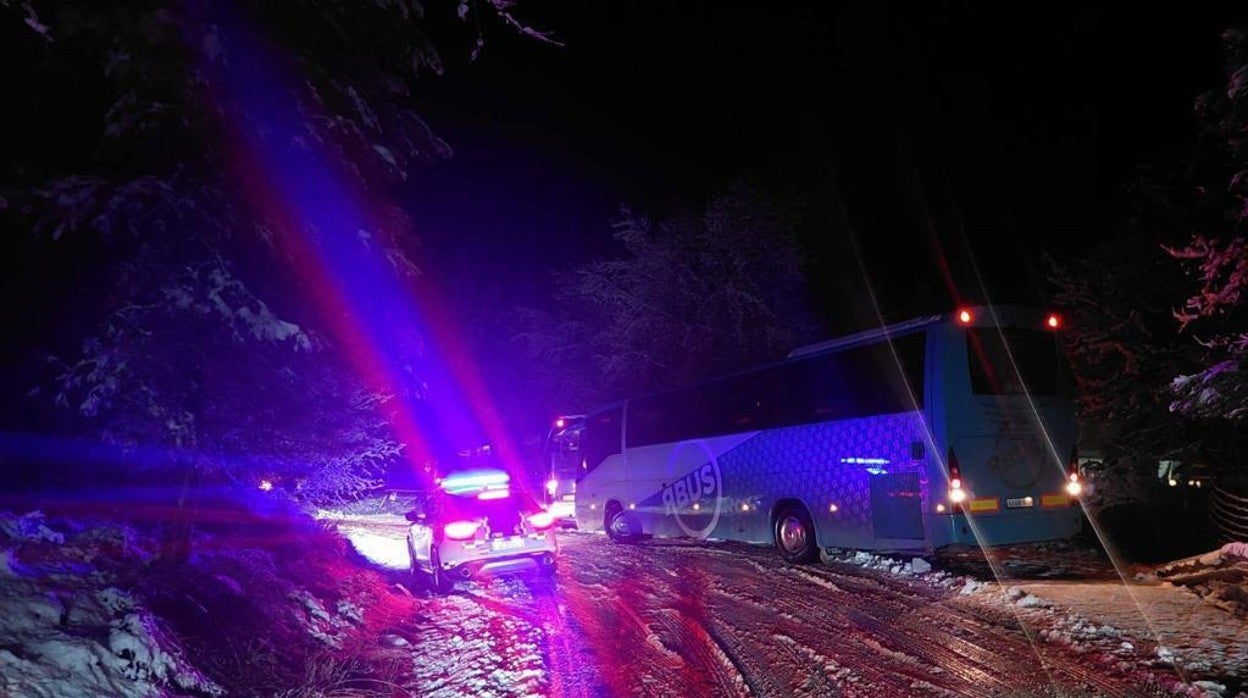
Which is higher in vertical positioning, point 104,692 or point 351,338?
point 351,338

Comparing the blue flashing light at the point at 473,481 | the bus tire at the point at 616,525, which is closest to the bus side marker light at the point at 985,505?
the blue flashing light at the point at 473,481

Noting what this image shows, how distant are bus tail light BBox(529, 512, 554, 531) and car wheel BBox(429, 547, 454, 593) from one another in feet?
4.44

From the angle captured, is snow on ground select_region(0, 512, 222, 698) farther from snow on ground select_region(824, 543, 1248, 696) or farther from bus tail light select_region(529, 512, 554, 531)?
snow on ground select_region(824, 543, 1248, 696)

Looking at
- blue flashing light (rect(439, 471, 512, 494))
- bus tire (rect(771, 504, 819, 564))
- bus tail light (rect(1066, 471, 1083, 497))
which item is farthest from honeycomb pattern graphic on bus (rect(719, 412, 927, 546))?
blue flashing light (rect(439, 471, 512, 494))

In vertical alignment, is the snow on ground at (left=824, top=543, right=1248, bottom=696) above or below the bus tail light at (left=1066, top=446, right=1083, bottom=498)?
below

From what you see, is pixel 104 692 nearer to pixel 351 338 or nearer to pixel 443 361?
pixel 351 338

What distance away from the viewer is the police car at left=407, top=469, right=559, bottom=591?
32.5ft

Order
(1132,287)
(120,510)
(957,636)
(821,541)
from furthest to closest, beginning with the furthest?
(1132,287)
(821,541)
(120,510)
(957,636)

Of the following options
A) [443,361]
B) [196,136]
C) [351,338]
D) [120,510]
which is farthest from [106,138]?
[443,361]

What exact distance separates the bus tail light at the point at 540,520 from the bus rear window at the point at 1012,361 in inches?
238

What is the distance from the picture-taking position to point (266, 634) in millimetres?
6500

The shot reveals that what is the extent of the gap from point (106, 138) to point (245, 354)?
2.16 meters

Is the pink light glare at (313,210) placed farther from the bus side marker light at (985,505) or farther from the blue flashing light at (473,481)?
the bus side marker light at (985,505)

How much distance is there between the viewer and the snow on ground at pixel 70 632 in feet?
14.3
